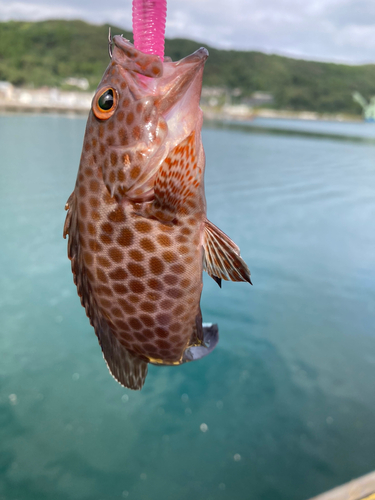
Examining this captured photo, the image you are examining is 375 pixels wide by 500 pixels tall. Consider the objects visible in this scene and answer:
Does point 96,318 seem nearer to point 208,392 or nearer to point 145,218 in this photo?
point 145,218

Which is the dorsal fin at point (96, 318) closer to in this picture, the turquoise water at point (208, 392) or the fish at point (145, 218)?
the fish at point (145, 218)

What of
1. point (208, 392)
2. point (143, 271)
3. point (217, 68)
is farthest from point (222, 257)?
point (217, 68)

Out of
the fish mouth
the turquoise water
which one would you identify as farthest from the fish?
the turquoise water

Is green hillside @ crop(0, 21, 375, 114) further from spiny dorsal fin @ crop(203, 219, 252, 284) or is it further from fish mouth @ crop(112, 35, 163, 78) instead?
spiny dorsal fin @ crop(203, 219, 252, 284)

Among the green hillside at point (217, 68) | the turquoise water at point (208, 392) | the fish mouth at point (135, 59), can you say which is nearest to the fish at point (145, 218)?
the fish mouth at point (135, 59)

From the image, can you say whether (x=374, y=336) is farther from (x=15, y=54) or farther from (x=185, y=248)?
(x=15, y=54)

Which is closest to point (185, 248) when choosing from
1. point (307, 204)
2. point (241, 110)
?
point (307, 204)
